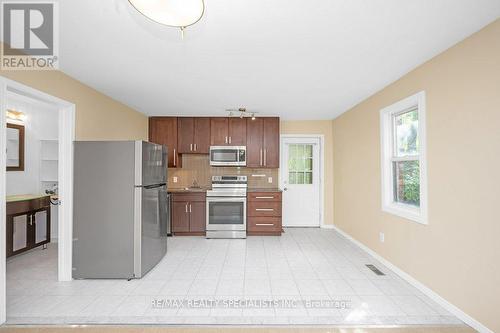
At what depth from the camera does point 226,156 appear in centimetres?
451

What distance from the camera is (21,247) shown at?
130 inches

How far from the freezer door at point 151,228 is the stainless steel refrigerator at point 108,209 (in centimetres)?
2

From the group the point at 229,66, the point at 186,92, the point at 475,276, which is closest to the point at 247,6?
the point at 229,66

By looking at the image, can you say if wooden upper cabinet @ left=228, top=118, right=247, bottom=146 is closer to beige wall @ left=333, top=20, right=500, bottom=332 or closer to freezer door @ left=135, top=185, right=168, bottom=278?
freezer door @ left=135, top=185, right=168, bottom=278

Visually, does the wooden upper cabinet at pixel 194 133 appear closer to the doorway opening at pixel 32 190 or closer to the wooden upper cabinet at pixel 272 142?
the wooden upper cabinet at pixel 272 142

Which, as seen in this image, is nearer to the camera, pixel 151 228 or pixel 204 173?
pixel 151 228

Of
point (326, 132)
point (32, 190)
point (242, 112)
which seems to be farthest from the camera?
point (326, 132)

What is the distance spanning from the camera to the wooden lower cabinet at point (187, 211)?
432cm

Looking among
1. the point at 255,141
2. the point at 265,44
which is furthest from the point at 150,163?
→ the point at 255,141

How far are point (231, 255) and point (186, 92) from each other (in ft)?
7.92

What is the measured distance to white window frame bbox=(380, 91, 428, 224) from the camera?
2.32 metres

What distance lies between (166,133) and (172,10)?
3.73m

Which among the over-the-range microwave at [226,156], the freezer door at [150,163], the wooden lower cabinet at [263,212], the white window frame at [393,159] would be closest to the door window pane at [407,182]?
the white window frame at [393,159]

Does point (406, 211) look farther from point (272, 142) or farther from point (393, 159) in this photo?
point (272, 142)
